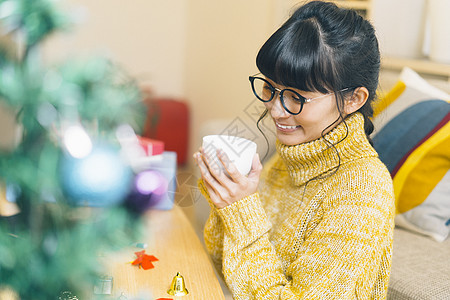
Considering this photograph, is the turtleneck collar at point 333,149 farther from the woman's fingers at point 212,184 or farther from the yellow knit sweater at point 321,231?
the woman's fingers at point 212,184

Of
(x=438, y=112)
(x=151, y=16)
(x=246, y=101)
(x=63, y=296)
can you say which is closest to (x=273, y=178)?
(x=438, y=112)

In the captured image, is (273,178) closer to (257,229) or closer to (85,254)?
(257,229)

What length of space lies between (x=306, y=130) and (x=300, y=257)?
10.3 inches

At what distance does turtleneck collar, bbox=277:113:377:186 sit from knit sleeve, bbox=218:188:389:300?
5.1 inches

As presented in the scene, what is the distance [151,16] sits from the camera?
13.6ft

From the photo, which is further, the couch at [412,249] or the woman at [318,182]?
the couch at [412,249]

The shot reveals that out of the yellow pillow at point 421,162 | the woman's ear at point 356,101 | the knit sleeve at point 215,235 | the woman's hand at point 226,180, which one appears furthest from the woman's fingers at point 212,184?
the yellow pillow at point 421,162

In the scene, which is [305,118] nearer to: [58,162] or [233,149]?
[233,149]

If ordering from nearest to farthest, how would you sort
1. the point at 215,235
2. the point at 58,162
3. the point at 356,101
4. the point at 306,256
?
the point at 58,162, the point at 306,256, the point at 356,101, the point at 215,235

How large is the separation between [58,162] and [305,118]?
0.63 meters

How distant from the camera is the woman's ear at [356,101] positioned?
101 centimetres

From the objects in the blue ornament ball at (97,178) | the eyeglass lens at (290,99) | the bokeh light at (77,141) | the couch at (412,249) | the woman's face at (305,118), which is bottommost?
the couch at (412,249)

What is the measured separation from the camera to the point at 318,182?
41.6 inches

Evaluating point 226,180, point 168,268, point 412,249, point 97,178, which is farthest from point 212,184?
point 412,249
